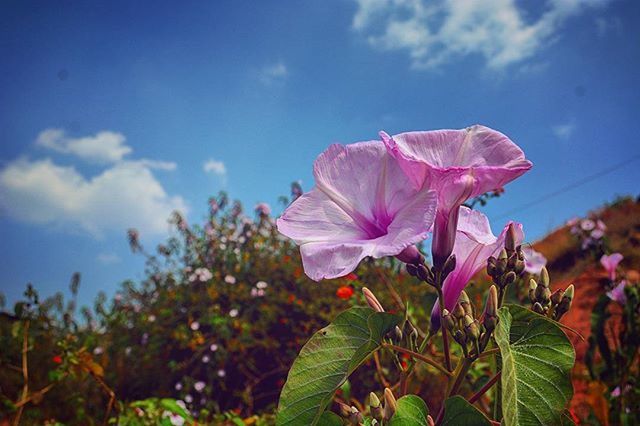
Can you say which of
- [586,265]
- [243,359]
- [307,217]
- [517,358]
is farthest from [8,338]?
[586,265]

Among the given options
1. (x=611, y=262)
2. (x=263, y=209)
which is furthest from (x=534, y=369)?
(x=263, y=209)

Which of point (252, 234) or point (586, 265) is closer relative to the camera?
point (252, 234)

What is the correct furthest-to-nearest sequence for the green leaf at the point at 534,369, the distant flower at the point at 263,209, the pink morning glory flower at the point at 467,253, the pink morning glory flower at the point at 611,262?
the distant flower at the point at 263,209 < the pink morning glory flower at the point at 611,262 < the pink morning glory flower at the point at 467,253 < the green leaf at the point at 534,369

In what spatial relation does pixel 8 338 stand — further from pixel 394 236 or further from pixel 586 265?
pixel 586 265

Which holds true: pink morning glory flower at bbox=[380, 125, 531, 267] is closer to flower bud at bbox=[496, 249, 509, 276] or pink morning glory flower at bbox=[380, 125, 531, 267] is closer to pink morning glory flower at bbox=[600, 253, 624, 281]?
flower bud at bbox=[496, 249, 509, 276]

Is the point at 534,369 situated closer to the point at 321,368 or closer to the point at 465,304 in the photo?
the point at 465,304

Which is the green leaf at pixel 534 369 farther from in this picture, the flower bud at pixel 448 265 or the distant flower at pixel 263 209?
the distant flower at pixel 263 209

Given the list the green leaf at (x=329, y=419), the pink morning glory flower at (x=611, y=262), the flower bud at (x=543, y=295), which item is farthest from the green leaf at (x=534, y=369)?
the pink morning glory flower at (x=611, y=262)

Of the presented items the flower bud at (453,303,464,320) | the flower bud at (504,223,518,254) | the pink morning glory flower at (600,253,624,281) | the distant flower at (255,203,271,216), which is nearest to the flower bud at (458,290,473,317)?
the flower bud at (453,303,464,320)
